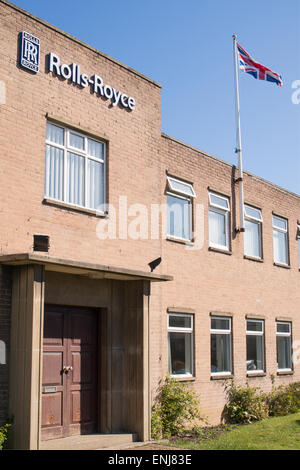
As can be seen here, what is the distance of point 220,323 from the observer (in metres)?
16.3

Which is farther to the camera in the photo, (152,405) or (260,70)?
(260,70)

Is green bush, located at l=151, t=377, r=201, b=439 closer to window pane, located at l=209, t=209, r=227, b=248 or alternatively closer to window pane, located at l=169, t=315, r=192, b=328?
window pane, located at l=169, t=315, r=192, b=328

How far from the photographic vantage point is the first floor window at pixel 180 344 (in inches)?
567

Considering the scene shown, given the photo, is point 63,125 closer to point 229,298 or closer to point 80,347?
point 80,347

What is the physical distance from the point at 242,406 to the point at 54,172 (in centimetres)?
832

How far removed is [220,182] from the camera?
1703 centimetres

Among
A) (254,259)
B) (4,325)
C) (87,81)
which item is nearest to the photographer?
(4,325)

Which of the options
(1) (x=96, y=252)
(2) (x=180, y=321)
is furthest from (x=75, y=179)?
(2) (x=180, y=321)

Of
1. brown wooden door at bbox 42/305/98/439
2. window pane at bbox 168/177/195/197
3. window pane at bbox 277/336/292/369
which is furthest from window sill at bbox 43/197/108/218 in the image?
window pane at bbox 277/336/292/369

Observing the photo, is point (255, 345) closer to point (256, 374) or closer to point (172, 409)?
point (256, 374)

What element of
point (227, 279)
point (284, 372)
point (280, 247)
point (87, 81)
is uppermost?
point (87, 81)
